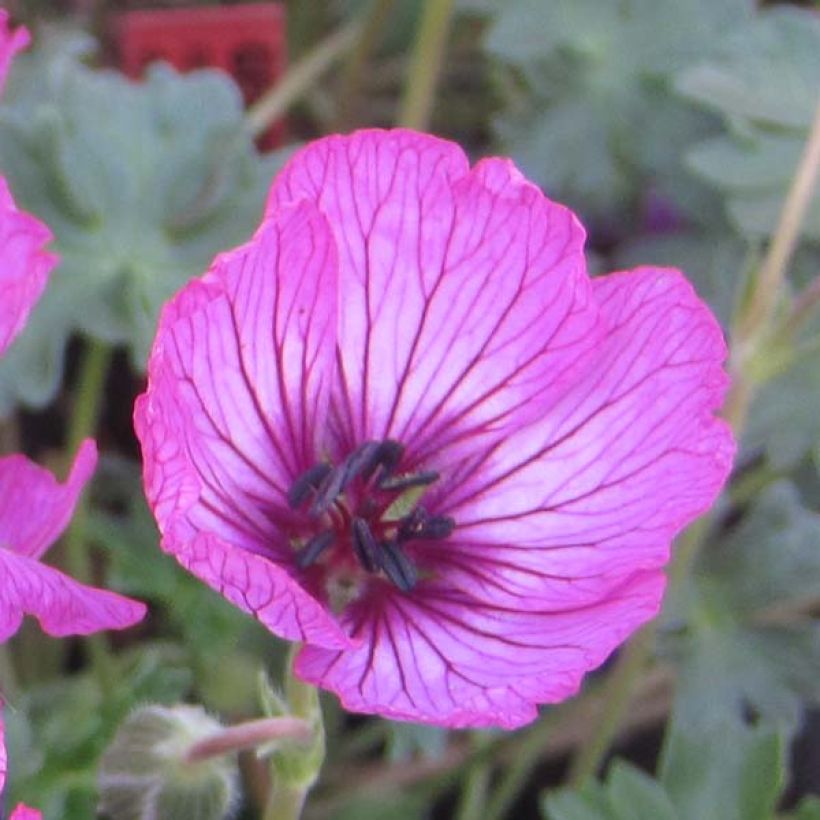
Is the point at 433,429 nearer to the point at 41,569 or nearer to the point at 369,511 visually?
the point at 369,511

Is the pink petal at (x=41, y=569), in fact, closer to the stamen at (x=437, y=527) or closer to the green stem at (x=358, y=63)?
the stamen at (x=437, y=527)

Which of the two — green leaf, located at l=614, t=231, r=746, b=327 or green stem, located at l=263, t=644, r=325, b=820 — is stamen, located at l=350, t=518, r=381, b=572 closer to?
green stem, located at l=263, t=644, r=325, b=820

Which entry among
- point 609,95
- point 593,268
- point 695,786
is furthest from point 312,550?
point 609,95

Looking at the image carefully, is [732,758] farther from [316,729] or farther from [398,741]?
[316,729]

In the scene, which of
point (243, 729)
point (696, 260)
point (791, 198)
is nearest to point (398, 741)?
point (243, 729)

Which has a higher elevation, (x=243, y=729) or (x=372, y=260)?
(x=372, y=260)

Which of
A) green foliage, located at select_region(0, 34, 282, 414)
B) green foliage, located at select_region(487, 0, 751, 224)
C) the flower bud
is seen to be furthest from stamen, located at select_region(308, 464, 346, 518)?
green foliage, located at select_region(487, 0, 751, 224)
